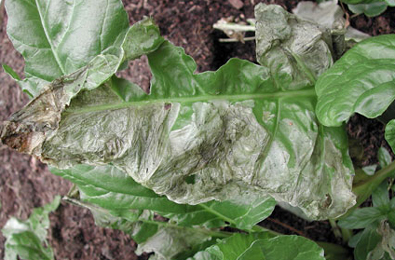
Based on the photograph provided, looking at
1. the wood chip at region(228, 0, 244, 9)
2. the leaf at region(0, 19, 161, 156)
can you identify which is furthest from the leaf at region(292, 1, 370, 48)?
the leaf at region(0, 19, 161, 156)

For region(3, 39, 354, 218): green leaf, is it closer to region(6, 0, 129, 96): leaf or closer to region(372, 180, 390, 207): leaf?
region(6, 0, 129, 96): leaf

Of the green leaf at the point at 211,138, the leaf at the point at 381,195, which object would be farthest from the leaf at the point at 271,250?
the leaf at the point at 381,195

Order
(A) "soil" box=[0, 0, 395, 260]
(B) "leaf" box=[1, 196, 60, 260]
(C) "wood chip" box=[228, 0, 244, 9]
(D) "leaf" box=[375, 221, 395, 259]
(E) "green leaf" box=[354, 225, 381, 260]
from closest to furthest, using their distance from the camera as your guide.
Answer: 1. (D) "leaf" box=[375, 221, 395, 259]
2. (E) "green leaf" box=[354, 225, 381, 260]
3. (A) "soil" box=[0, 0, 395, 260]
4. (C) "wood chip" box=[228, 0, 244, 9]
5. (B) "leaf" box=[1, 196, 60, 260]

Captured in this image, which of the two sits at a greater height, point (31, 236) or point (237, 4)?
point (237, 4)

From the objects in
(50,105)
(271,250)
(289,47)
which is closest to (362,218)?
(271,250)

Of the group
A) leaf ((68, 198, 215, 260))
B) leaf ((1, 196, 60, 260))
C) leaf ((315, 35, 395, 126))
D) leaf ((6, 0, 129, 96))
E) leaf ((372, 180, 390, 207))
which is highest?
leaf ((6, 0, 129, 96))

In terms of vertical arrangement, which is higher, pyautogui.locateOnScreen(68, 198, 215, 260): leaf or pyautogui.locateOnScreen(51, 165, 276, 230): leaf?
pyautogui.locateOnScreen(51, 165, 276, 230): leaf

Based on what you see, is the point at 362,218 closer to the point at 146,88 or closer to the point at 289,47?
the point at 289,47
